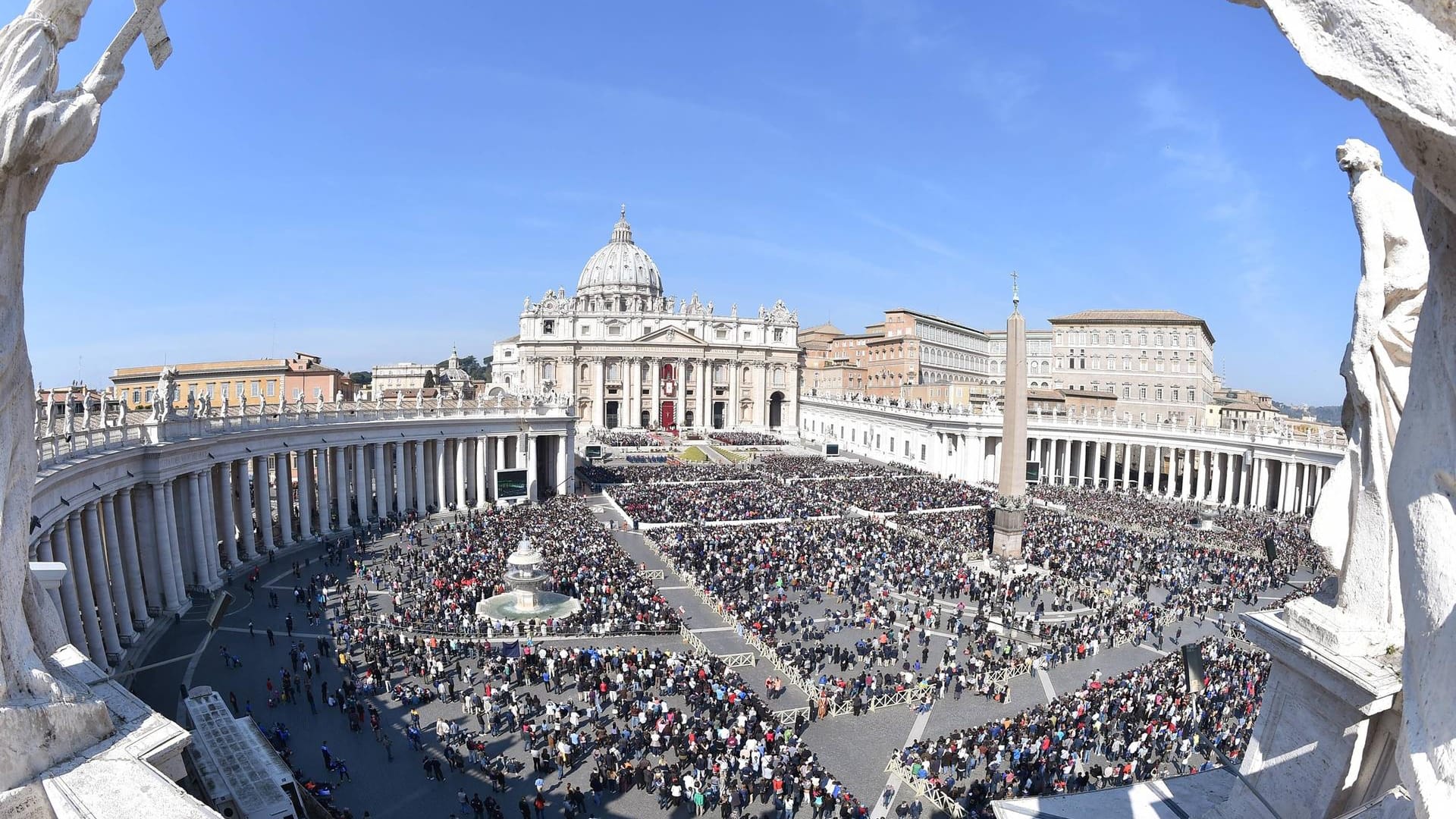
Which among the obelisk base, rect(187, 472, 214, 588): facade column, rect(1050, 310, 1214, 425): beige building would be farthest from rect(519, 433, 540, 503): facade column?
rect(1050, 310, 1214, 425): beige building

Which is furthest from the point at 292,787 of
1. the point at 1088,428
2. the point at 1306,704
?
the point at 1088,428

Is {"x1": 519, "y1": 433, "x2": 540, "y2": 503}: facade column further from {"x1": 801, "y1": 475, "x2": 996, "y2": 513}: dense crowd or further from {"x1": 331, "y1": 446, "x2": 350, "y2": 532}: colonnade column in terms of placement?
{"x1": 801, "y1": 475, "x2": 996, "y2": 513}: dense crowd

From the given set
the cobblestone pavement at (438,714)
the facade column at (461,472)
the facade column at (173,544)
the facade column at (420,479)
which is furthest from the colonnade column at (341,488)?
the facade column at (173,544)

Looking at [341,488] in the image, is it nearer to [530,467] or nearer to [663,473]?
[530,467]

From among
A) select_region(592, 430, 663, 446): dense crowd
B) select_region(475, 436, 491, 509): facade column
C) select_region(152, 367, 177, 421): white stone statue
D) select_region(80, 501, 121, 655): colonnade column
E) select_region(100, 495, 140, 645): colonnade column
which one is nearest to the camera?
select_region(80, 501, 121, 655): colonnade column

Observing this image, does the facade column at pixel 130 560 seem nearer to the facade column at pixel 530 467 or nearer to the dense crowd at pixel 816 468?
the facade column at pixel 530 467

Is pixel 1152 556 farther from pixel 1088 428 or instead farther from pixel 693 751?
pixel 1088 428

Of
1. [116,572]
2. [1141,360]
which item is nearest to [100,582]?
[116,572]
